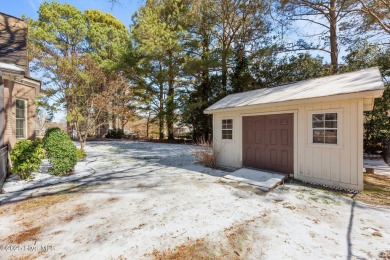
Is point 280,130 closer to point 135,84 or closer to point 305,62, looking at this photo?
point 305,62

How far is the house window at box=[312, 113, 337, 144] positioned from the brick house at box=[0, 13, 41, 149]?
906 cm

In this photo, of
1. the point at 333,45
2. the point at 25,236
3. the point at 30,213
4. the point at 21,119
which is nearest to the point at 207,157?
the point at 30,213

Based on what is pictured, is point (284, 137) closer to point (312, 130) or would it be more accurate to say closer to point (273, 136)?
point (273, 136)

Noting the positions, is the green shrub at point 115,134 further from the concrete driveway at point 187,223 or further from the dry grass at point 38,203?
the dry grass at point 38,203

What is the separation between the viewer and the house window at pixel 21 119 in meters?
7.66

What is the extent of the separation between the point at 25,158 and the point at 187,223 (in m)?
5.29

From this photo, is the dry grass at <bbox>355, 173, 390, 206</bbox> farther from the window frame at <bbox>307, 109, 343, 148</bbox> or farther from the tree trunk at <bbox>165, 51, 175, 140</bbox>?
the tree trunk at <bbox>165, 51, 175, 140</bbox>

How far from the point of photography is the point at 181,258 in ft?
8.04

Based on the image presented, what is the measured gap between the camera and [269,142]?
643cm

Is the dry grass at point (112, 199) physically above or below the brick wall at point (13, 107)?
below

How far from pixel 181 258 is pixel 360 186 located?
16.0ft

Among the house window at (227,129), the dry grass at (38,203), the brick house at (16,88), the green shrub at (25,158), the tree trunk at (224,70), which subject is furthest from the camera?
the tree trunk at (224,70)

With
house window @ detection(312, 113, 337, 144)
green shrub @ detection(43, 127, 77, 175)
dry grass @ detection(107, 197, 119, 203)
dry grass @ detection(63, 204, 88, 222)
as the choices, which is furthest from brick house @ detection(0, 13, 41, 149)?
house window @ detection(312, 113, 337, 144)

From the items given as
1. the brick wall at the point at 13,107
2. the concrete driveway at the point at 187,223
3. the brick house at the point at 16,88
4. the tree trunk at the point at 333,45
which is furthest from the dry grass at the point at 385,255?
the tree trunk at the point at 333,45
